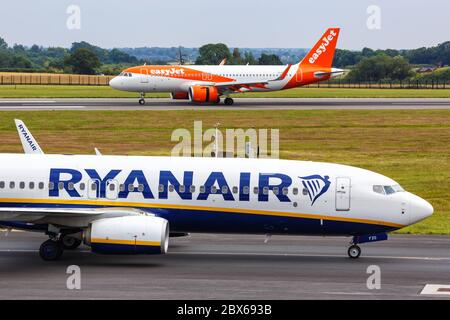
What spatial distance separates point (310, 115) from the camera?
78250 millimetres

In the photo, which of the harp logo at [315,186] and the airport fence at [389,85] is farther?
the airport fence at [389,85]

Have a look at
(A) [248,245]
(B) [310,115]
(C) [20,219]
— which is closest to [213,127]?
(B) [310,115]

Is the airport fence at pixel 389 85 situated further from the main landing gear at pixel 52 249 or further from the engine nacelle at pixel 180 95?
the main landing gear at pixel 52 249

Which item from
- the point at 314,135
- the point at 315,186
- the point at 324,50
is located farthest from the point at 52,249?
the point at 324,50

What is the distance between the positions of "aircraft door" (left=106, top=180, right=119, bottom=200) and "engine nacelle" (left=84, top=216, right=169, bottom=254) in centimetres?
140

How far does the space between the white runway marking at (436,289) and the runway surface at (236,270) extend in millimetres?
268

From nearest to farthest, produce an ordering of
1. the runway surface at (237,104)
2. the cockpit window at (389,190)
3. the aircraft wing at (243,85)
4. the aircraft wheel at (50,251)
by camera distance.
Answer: the aircraft wheel at (50,251)
the cockpit window at (389,190)
the runway surface at (237,104)
the aircraft wing at (243,85)

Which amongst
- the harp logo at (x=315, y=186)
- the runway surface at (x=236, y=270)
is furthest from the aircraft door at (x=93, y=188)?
the harp logo at (x=315, y=186)

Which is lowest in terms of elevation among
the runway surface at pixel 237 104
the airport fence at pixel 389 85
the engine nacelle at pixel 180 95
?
the runway surface at pixel 237 104

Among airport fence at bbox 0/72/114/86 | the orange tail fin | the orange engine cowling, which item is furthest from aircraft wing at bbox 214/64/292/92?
airport fence at bbox 0/72/114/86

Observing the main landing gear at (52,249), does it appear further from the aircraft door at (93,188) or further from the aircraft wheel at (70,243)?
the aircraft door at (93,188)

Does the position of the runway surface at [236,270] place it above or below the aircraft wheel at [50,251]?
below

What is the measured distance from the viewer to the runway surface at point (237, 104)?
8369 cm

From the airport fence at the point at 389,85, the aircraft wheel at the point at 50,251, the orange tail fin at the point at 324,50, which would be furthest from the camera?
the airport fence at the point at 389,85
